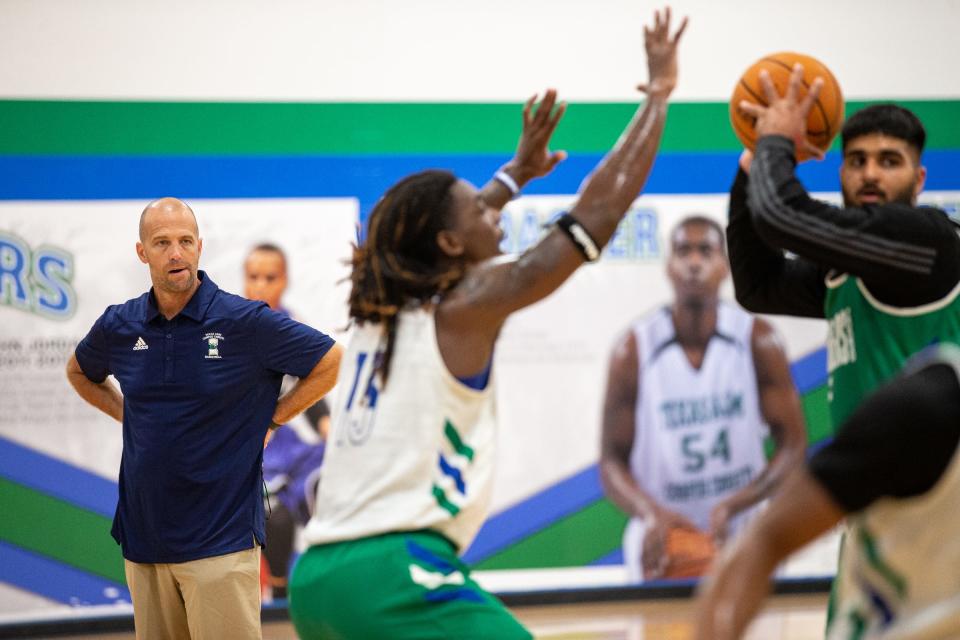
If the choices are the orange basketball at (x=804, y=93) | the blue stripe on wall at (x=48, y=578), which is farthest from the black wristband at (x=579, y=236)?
the blue stripe on wall at (x=48, y=578)

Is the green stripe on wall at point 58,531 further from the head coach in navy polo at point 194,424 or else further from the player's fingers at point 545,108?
the player's fingers at point 545,108

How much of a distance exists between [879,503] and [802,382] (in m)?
6.21

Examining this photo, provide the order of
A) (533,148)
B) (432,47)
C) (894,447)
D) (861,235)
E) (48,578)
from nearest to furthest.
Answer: (894,447) < (861,235) < (533,148) < (48,578) < (432,47)

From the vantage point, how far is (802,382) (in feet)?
24.7

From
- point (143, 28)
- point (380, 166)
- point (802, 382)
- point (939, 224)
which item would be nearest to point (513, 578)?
point (802, 382)

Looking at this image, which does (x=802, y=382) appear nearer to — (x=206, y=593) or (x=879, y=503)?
(x=206, y=593)

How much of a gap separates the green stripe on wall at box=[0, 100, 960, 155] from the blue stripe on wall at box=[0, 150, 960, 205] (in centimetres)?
6

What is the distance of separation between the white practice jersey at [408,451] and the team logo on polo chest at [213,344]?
1403 mm

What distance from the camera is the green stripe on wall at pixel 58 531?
6.98 m

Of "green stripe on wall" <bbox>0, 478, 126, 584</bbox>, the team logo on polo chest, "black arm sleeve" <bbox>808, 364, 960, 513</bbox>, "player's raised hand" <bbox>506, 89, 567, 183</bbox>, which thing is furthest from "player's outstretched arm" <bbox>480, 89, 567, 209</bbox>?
"green stripe on wall" <bbox>0, 478, 126, 584</bbox>

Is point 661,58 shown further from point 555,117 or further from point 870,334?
point 870,334

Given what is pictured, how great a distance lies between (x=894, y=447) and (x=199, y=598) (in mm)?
2746

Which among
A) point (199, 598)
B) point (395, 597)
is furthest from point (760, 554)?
point (199, 598)

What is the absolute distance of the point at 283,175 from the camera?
24.0 feet
